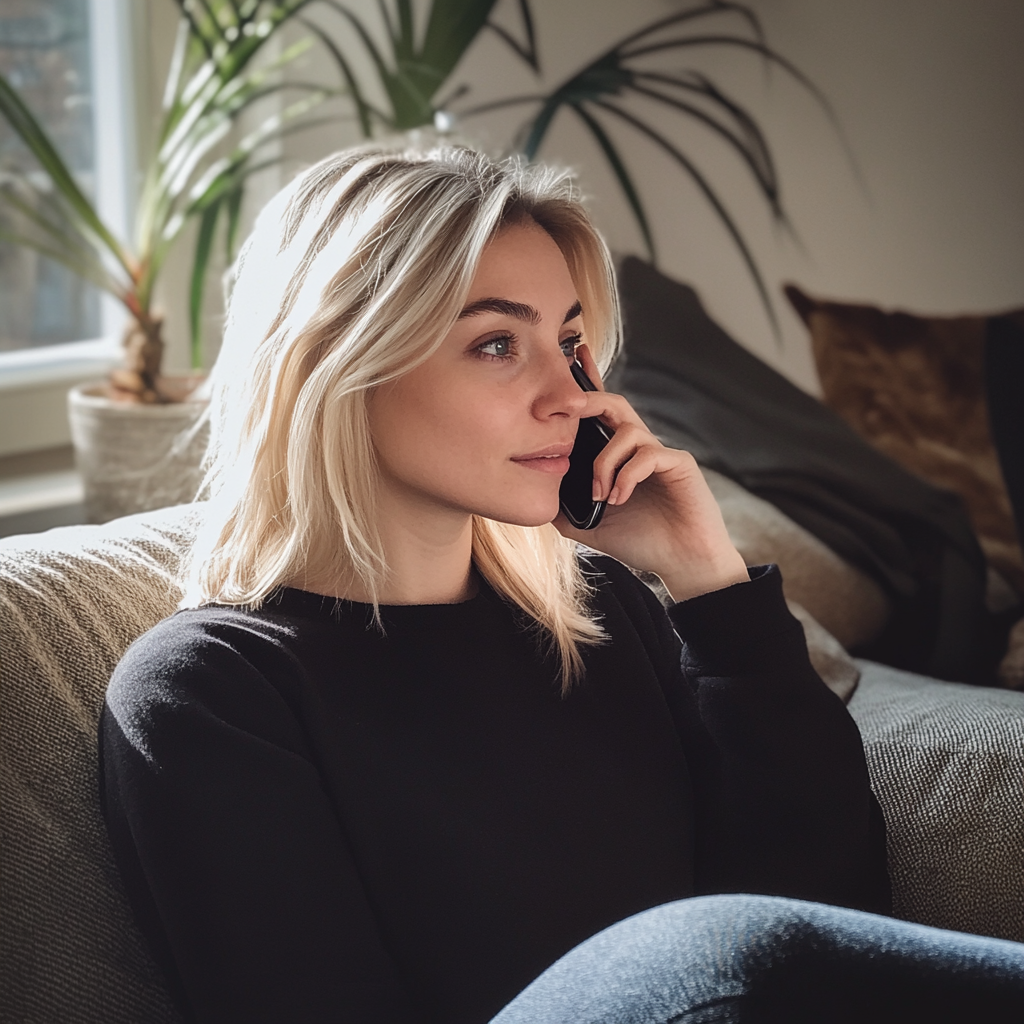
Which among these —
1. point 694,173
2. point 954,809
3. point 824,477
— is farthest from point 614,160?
point 954,809

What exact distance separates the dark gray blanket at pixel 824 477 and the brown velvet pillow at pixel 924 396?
20.0 inches

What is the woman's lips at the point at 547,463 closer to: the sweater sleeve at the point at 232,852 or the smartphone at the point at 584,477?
the smartphone at the point at 584,477

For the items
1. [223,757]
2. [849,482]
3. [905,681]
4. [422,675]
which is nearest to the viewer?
[223,757]

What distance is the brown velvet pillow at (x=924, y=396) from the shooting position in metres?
2.45

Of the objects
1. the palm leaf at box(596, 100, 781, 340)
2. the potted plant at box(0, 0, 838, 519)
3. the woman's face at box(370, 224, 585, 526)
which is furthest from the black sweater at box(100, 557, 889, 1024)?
the palm leaf at box(596, 100, 781, 340)

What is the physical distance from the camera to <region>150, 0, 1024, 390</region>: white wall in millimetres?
3141

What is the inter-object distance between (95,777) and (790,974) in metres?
0.51

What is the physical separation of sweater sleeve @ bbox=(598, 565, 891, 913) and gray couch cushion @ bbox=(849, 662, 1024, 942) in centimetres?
4

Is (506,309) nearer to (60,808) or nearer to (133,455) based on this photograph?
(60,808)

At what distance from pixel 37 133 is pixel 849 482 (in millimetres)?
1173

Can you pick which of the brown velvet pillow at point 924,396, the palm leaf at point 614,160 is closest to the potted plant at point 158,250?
the palm leaf at point 614,160

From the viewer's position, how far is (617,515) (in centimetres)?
116

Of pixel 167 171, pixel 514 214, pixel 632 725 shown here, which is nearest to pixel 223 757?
pixel 632 725

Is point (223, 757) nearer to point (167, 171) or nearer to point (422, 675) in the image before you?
point (422, 675)
